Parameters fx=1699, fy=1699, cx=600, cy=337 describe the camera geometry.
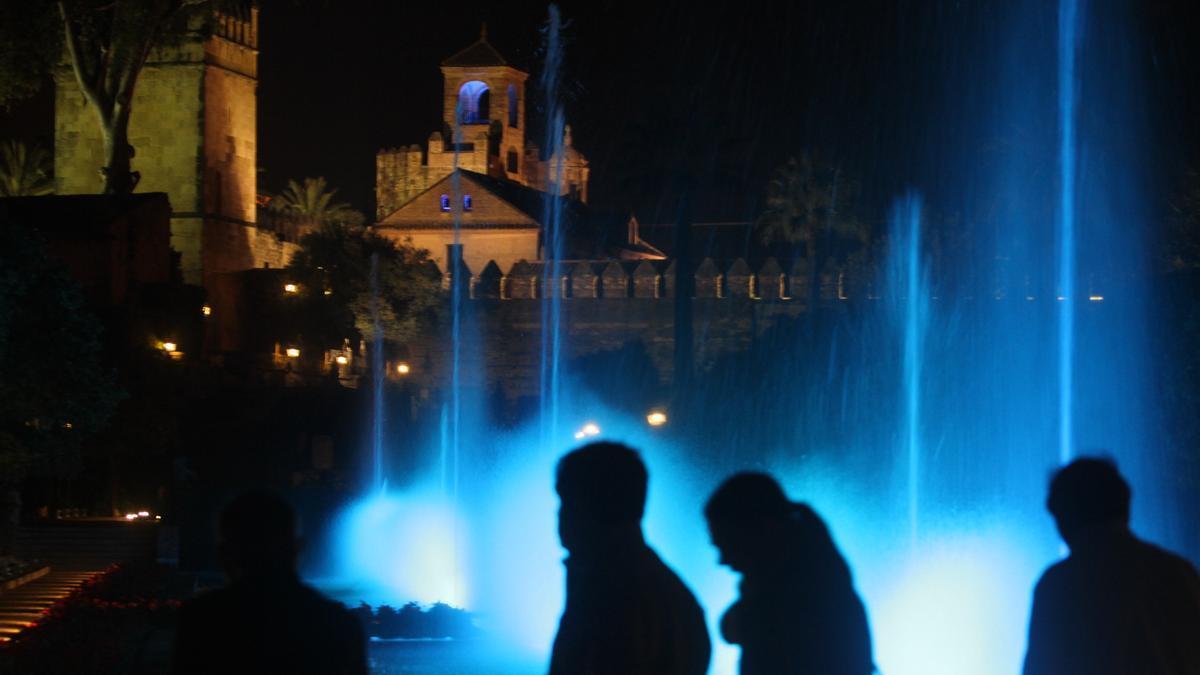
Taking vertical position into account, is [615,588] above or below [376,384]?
above

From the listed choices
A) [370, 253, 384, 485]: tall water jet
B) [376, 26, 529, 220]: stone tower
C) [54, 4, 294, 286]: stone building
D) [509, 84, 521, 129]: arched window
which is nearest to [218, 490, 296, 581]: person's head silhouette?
[370, 253, 384, 485]: tall water jet

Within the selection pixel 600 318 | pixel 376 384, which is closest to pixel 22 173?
pixel 376 384

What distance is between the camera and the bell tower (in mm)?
79250

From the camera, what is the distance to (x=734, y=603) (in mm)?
4707

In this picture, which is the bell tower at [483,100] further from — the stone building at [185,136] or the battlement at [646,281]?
the stone building at [185,136]

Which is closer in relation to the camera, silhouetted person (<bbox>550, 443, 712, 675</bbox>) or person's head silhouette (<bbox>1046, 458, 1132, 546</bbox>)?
silhouetted person (<bbox>550, 443, 712, 675</bbox>)

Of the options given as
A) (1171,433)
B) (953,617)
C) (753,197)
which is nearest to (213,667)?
(953,617)

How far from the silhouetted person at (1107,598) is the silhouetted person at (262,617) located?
198 cm

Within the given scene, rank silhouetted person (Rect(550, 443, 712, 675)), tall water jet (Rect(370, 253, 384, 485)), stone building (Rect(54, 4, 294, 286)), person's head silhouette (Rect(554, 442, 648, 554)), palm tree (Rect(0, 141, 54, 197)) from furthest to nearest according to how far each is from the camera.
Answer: palm tree (Rect(0, 141, 54, 197)), stone building (Rect(54, 4, 294, 286)), tall water jet (Rect(370, 253, 384, 485)), person's head silhouette (Rect(554, 442, 648, 554)), silhouetted person (Rect(550, 443, 712, 675))

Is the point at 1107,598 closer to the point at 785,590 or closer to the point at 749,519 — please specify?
the point at 785,590

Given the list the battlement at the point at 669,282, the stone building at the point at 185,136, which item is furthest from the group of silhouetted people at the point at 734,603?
the stone building at the point at 185,136

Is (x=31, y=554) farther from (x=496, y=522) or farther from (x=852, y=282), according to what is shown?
(x=852, y=282)

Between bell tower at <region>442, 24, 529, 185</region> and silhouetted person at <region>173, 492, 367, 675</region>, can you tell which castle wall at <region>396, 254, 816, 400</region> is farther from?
silhouetted person at <region>173, 492, 367, 675</region>

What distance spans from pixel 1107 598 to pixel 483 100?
7738cm
